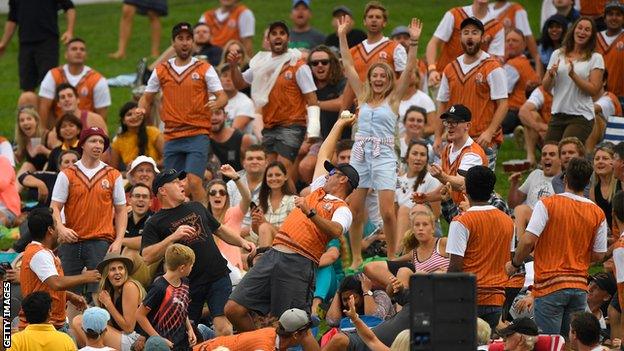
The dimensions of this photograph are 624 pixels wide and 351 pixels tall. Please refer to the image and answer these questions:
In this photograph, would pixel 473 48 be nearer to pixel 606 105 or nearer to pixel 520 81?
pixel 606 105

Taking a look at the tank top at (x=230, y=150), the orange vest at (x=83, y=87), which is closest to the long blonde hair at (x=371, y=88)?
the tank top at (x=230, y=150)

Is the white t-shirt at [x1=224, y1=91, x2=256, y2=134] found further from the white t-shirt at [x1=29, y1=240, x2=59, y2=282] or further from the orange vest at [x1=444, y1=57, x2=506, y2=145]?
the white t-shirt at [x1=29, y1=240, x2=59, y2=282]

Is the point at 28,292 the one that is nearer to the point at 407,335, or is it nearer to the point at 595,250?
the point at 407,335

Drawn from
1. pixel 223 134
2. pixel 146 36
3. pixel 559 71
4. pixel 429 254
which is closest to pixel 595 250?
pixel 429 254

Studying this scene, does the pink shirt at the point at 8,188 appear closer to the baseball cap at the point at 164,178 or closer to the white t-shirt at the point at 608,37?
the baseball cap at the point at 164,178

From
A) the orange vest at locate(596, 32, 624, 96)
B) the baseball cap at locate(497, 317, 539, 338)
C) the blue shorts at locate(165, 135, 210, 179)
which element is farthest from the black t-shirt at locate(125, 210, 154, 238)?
the orange vest at locate(596, 32, 624, 96)

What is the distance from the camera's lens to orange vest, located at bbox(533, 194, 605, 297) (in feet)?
46.6

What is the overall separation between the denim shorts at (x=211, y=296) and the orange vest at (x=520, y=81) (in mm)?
6524

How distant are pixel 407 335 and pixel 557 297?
1532 mm

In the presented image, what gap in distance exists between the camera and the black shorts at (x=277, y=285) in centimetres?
1474

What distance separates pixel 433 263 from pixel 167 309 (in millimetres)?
2489

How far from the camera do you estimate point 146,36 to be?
2820 cm

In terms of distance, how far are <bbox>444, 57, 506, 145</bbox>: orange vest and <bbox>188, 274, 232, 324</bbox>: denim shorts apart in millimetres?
3606

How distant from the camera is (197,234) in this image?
15.6 metres
